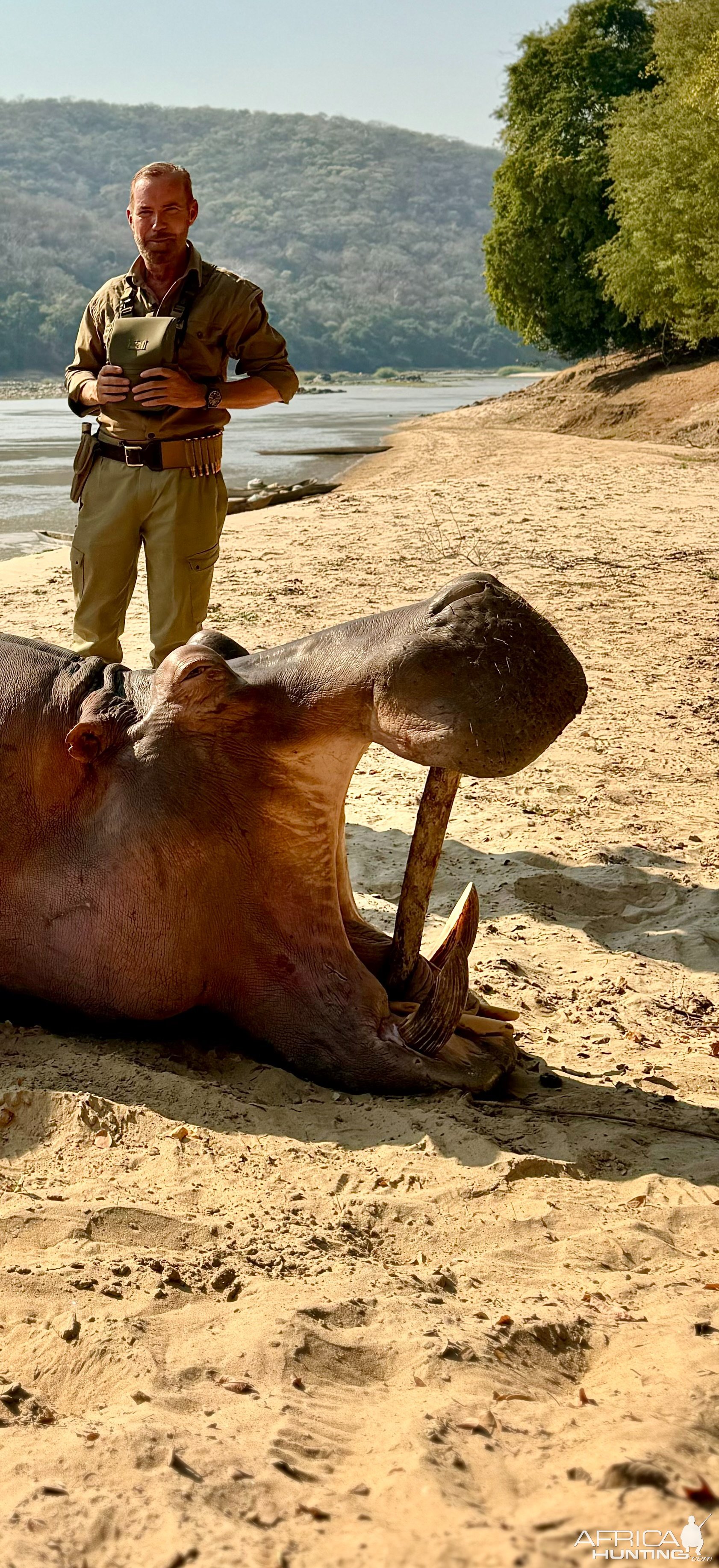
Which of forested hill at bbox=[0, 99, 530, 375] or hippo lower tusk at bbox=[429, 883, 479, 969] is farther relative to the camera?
forested hill at bbox=[0, 99, 530, 375]

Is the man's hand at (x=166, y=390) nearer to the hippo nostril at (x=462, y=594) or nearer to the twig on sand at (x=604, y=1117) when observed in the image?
the hippo nostril at (x=462, y=594)

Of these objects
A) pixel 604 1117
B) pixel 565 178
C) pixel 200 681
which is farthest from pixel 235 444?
pixel 604 1117

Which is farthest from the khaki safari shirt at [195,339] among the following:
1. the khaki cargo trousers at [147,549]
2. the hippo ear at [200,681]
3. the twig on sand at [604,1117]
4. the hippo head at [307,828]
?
the twig on sand at [604,1117]

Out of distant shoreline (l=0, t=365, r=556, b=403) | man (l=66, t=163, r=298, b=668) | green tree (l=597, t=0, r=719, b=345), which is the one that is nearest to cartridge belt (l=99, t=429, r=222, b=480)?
man (l=66, t=163, r=298, b=668)

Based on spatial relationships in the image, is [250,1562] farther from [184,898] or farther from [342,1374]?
[184,898]

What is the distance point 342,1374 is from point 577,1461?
0.39m

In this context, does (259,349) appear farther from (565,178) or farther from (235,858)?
(565,178)

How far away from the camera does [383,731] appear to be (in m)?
2.25

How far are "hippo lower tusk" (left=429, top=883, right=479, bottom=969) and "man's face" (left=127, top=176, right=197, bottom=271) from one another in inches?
112

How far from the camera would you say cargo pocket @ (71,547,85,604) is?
4.71 meters

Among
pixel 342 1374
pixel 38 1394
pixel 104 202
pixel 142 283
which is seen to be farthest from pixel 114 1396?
pixel 104 202

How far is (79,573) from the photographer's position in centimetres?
474

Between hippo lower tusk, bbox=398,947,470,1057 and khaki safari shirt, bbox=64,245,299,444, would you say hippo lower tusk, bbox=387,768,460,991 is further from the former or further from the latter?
khaki safari shirt, bbox=64,245,299,444

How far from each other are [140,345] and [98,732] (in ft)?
7.85
